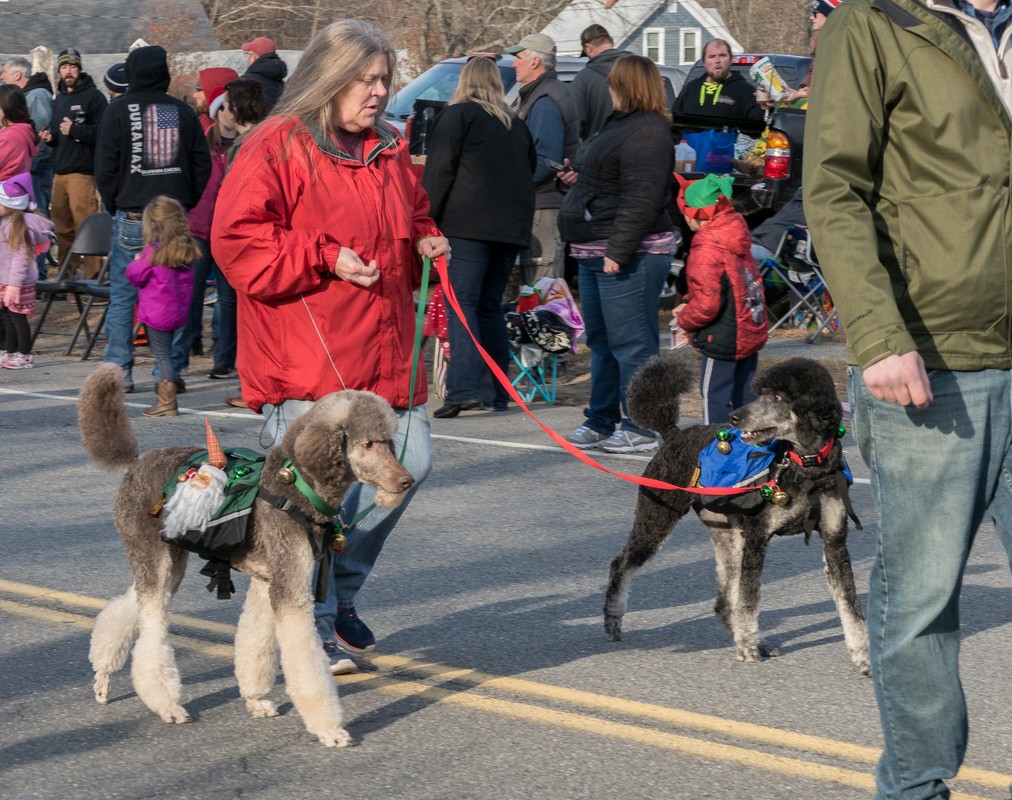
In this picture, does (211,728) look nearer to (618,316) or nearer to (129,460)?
(129,460)

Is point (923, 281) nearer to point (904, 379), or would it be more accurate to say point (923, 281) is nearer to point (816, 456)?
point (904, 379)

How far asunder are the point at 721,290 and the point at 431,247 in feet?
10.8

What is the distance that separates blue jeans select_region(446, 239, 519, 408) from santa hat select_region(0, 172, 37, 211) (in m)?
4.24

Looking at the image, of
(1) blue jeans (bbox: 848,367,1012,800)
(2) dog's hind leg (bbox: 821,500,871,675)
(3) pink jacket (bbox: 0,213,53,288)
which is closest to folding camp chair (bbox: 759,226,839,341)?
(3) pink jacket (bbox: 0,213,53,288)

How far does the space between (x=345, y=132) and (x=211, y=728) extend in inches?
79.3

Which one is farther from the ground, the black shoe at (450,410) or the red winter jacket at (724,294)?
the red winter jacket at (724,294)

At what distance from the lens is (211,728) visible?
4719mm

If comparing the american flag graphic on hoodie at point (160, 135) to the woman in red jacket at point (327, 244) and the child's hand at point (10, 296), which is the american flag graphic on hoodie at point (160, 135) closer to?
the child's hand at point (10, 296)

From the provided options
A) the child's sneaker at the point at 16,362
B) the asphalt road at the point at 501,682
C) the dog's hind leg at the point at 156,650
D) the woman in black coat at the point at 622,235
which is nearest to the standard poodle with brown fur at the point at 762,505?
the asphalt road at the point at 501,682

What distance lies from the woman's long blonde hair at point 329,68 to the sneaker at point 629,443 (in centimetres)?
479

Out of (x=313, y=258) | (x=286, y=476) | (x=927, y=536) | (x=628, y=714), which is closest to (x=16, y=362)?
(x=313, y=258)

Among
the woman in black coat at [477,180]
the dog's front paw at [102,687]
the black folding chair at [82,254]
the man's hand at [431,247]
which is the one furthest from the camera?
the black folding chair at [82,254]

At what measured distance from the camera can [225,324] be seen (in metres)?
12.0

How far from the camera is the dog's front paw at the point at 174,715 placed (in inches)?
185
